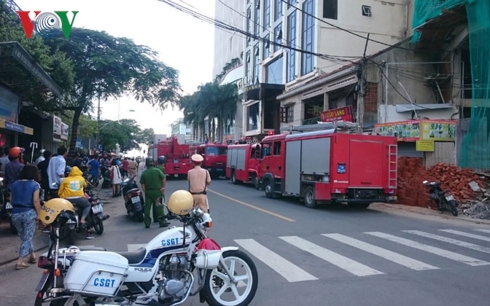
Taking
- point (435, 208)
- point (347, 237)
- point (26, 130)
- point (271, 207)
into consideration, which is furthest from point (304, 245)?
point (26, 130)

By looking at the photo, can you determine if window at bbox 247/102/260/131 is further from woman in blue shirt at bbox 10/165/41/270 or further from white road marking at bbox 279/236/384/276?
woman in blue shirt at bbox 10/165/41/270

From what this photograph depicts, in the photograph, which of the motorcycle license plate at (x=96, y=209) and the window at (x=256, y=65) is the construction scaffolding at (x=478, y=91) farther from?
the window at (x=256, y=65)

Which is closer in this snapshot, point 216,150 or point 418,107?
point 418,107

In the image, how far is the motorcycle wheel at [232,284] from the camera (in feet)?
16.8

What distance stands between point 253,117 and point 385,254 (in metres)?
38.4

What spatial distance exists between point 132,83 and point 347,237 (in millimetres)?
17139

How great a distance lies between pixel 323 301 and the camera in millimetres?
5434

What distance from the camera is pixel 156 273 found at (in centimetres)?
484

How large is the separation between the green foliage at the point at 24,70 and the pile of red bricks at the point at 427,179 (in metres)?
13.8

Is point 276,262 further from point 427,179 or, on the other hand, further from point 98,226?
point 427,179

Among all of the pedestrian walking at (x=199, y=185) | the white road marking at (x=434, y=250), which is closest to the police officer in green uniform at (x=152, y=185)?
the pedestrian walking at (x=199, y=185)

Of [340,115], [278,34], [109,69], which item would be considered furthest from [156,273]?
[278,34]

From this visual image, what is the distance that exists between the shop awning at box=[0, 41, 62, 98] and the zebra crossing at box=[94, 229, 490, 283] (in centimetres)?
513

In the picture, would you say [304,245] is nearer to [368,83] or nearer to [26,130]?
[26,130]
